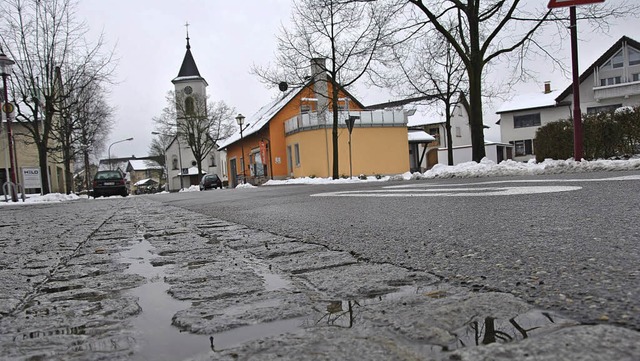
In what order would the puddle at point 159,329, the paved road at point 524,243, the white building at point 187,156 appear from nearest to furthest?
the puddle at point 159,329 < the paved road at point 524,243 < the white building at point 187,156

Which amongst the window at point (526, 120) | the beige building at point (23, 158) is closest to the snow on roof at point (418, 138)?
the window at point (526, 120)

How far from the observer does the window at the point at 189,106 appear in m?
48.2

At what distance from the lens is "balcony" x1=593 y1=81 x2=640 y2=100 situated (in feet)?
122

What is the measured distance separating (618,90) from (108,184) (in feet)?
125

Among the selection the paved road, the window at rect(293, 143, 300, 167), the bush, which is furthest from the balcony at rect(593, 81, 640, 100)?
the paved road

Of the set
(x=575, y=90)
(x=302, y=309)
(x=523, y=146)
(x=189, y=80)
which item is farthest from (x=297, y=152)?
(x=189, y=80)

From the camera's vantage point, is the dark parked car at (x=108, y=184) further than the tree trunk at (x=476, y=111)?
Yes

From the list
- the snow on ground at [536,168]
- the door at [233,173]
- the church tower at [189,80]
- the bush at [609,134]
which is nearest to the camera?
the snow on ground at [536,168]

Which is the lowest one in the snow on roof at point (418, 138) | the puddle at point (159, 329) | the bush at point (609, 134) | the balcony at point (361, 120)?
the puddle at point (159, 329)

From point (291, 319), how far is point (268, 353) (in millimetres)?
274

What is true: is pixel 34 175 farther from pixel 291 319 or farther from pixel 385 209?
pixel 291 319

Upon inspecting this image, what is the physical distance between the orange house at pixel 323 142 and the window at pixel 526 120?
20.7 metres

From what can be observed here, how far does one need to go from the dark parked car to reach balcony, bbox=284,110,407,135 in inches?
451

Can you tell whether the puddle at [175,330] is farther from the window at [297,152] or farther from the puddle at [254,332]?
the window at [297,152]
